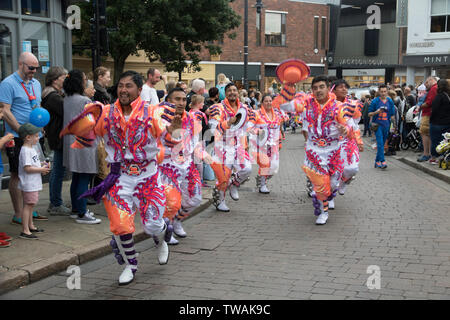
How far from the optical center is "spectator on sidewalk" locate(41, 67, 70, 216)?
22.2 ft

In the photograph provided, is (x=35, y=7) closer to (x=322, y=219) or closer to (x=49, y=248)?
(x=49, y=248)

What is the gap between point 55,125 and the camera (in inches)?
271

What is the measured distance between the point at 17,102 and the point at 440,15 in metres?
27.2

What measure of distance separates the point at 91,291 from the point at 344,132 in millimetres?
3817

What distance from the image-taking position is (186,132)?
6.26 m

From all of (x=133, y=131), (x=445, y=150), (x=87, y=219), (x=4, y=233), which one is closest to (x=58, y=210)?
(x=87, y=219)

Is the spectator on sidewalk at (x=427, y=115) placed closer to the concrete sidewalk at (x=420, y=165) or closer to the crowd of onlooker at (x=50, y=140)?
the concrete sidewalk at (x=420, y=165)

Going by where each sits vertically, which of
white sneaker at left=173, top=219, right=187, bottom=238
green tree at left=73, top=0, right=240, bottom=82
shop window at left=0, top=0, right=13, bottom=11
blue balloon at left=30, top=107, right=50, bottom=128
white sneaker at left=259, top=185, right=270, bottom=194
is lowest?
white sneaker at left=259, top=185, right=270, bottom=194

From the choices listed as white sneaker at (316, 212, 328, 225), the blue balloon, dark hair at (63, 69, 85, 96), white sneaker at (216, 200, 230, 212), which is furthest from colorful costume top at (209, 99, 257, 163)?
the blue balloon

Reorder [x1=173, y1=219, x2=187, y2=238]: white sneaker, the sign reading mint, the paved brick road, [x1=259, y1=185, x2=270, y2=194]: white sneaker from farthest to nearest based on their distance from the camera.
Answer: the sign reading mint < [x1=259, y1=185, x2=270, y2=194]: white sneaker < [x1=173, y1=219, x2=187, y2=238]: white sneaker < the paved brick road

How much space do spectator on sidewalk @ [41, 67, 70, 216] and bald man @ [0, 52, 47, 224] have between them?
11.5 inches

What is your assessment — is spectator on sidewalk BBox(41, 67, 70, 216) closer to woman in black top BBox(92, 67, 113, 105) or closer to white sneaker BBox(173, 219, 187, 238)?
woman in black top BBox(92, 67, 113, 105)

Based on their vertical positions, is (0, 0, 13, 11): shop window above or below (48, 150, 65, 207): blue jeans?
above

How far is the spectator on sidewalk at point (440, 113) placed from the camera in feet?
38.6
